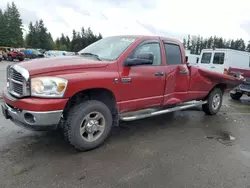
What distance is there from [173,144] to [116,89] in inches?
57.7

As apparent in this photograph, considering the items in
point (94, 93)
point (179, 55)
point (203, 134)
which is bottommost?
point (203, 134)

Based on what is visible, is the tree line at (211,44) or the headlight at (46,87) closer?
the headlight at (46,87)

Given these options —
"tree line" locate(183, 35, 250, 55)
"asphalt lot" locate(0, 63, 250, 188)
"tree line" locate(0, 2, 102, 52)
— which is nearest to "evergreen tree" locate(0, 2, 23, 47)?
"tree line" locate(0, 2, 102, 52)

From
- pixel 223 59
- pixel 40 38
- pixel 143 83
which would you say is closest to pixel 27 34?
pixel 40 38

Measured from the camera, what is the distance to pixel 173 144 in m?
4.04

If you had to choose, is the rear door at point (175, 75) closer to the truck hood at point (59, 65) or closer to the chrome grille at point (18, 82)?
the truck hood at point (59, 65)

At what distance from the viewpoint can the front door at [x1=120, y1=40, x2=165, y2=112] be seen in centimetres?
385

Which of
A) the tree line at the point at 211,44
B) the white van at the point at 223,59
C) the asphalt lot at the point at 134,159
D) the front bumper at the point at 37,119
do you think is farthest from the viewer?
the tree line at the point at 211,44

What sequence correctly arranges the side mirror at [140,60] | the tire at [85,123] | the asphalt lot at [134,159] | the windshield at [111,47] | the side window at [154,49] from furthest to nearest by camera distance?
the side window at [154,49] → the windshield at [111,47] → the side mirror at [140,60] → the tire at [85,123] → the asphalt lot at [134,159]

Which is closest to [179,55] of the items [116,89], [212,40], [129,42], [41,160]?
[129,42]

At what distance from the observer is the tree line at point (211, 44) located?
77.2 metres

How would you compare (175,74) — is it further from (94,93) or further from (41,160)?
(41,160)

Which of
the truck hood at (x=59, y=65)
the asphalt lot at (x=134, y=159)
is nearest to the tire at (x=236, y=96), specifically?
the asphalt lot at (x=134, y=159)

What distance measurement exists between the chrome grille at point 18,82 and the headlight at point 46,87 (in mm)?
98
